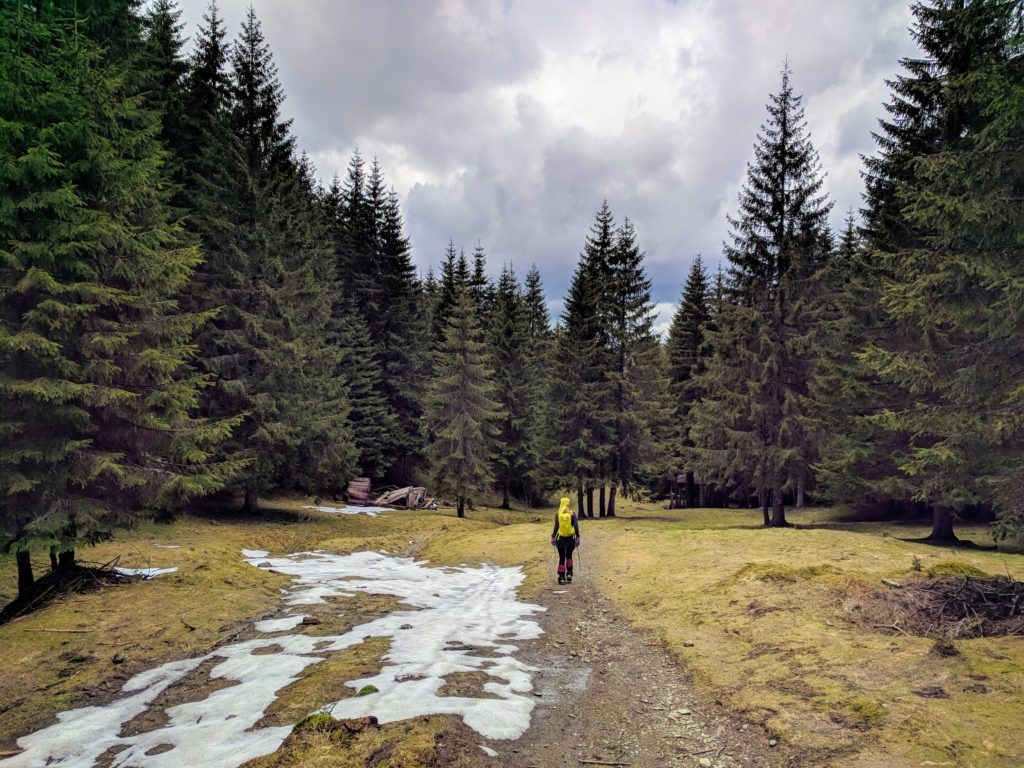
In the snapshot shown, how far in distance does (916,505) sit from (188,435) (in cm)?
2894

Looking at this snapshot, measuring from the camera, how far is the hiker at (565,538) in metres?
11.1

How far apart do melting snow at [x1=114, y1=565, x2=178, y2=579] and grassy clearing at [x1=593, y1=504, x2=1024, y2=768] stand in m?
8.99

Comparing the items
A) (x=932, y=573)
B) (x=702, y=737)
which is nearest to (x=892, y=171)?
(x=932, y=573)

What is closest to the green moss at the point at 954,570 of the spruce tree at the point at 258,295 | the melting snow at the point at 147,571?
the melting snow at the point at 147,571

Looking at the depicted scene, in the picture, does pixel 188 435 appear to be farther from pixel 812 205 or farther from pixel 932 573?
pixel 812 205

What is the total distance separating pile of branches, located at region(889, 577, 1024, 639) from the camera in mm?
5898

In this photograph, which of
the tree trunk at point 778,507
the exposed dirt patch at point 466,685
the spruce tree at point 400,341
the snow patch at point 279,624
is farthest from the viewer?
the spruce tree at point 400,341

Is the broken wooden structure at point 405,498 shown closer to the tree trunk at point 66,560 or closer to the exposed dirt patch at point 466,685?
the tree trunk at point 66,560

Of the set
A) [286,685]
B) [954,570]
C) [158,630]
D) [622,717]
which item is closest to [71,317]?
[158,630]

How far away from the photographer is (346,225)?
38.7m

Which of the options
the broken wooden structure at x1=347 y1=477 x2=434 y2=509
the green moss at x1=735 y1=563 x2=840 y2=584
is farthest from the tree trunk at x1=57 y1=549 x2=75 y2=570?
the broken wooden structure at x1=347 y1=477 x2=434 y2=509

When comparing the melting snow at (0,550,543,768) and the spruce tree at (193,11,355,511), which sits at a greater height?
the spruce tree at (193,11,355,511)

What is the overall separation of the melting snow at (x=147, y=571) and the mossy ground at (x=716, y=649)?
1.40 ft

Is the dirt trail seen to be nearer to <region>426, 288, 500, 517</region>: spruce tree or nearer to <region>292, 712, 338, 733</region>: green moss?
Answer: <region>292, 712, 338, 733</region>: green moss
